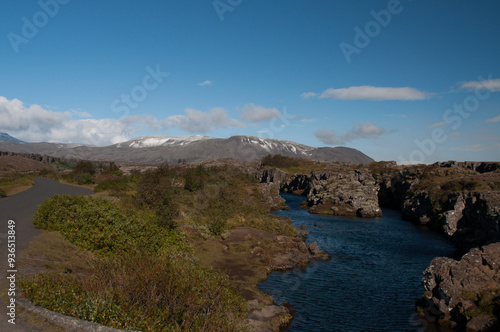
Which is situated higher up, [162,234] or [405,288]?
[162,234]

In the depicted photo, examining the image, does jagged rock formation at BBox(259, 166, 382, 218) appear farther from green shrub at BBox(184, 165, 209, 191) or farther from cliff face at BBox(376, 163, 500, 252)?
green shrub at BBox(184, 165, 209, 191)

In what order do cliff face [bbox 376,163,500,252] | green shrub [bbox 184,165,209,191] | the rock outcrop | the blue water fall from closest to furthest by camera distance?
the rock outcrop
the blue water
cliff face [bbox 376,163,500,252]
green shrub [bbox 184,165,209,191]

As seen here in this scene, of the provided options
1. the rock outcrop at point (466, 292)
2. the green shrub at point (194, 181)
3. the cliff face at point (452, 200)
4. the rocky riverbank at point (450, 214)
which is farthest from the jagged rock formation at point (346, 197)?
the rock outcrop at point (466, 292)

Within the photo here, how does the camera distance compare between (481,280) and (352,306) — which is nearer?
(481,280)

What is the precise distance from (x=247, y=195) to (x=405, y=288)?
42056 mm

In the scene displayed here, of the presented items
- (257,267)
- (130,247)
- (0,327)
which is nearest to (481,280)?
(257,267)

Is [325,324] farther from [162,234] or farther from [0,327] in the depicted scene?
[0,327]

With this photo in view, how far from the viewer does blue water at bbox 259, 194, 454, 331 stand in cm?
2147

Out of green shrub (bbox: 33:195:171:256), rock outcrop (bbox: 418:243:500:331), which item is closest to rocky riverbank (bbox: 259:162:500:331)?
rock outcrop (bbox: 418:243:500:331)

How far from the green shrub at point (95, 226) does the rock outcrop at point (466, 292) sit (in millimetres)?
20555

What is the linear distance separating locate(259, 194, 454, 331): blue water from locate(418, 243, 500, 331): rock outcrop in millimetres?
1697

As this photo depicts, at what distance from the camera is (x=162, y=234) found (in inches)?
1097

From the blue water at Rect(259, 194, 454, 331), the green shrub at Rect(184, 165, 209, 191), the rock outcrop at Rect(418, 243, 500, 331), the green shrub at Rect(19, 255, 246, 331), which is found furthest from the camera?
the green shrub at Rect(184, 165, 209, 191)

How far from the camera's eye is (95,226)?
2189 centimetres
